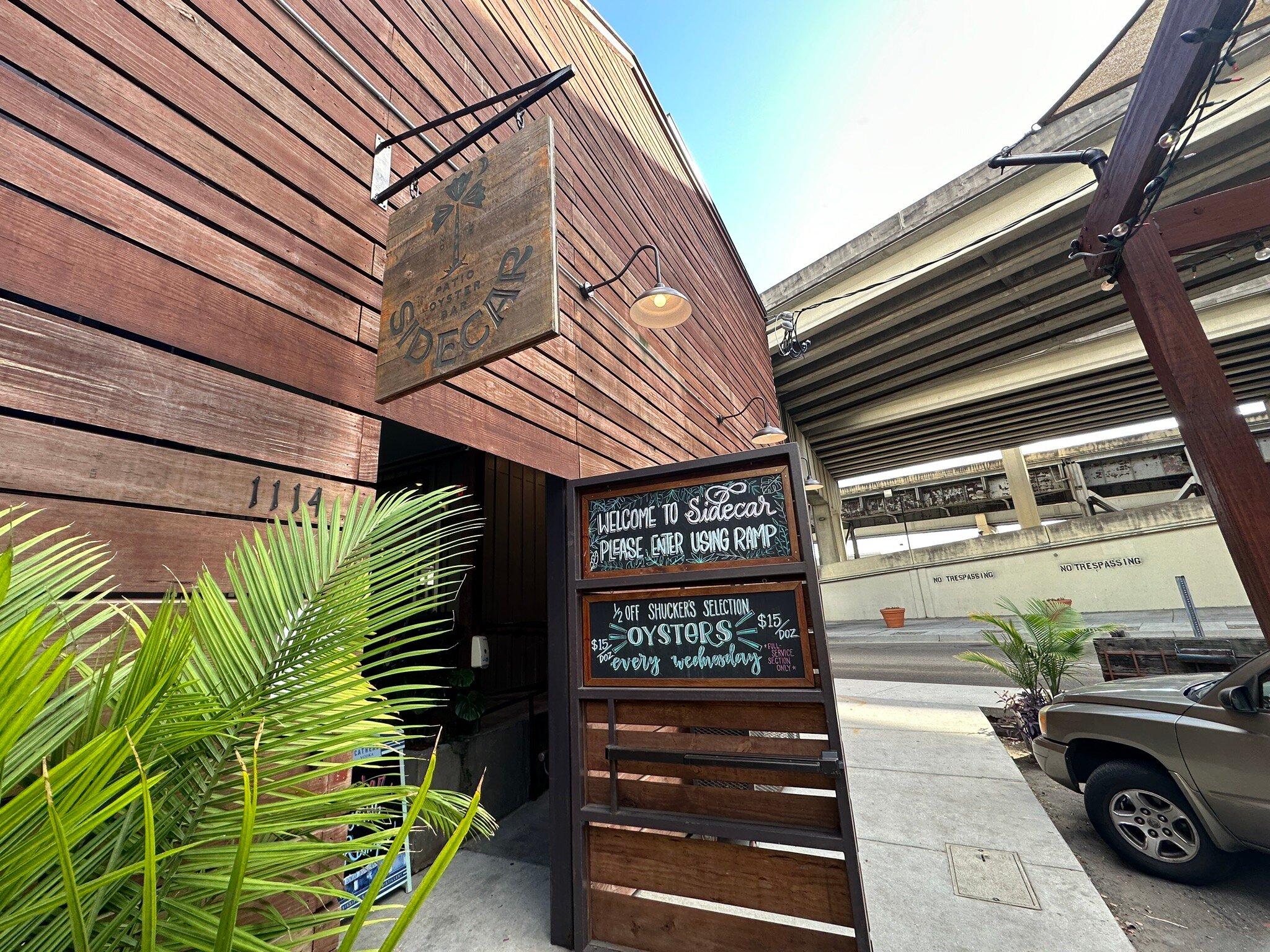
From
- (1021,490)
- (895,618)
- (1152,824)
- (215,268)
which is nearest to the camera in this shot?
(215,268)

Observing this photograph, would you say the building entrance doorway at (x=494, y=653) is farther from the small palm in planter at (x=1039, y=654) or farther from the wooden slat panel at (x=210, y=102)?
the small palm in planter at (x=1039, y=654)

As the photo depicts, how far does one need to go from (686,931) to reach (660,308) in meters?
3.87

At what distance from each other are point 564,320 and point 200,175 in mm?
2070

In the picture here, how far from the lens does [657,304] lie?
411 centimetres

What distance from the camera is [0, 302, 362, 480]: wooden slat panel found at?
4.28 feet

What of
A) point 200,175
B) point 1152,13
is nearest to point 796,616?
point 200,175

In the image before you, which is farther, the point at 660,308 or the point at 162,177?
the point at 660,308

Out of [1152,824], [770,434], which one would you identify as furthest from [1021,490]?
[1152,824]

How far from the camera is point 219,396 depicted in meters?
1.66

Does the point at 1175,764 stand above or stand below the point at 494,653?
below

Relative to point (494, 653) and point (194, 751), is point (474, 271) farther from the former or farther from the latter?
point (494, 653)

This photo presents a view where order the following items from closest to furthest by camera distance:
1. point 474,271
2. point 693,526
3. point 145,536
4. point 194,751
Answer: point 194,751, point 145,536, point 474,271, point 693,526

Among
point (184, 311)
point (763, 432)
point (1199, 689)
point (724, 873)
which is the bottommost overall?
point (724, 873)

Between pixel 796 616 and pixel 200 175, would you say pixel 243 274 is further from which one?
pixel 796 616
